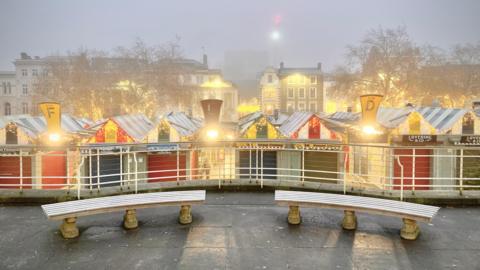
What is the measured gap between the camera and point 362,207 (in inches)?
245

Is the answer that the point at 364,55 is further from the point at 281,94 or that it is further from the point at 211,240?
the point at 211,240

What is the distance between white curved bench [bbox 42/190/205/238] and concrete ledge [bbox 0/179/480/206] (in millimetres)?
1953

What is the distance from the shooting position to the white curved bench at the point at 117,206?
6.16 m

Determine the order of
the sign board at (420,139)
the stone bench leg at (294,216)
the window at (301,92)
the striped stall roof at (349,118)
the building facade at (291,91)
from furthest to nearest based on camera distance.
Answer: the window at (301,92), the building facade at (291,91), the striped stall roof at (349,118), the sign board at (420,139), the stone bench leg at (294,216)

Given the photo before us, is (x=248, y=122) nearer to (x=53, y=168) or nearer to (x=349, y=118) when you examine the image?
(x=349, y=118)

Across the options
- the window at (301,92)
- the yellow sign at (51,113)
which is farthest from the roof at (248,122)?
the window at (301,92)

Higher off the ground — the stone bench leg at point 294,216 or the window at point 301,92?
the window at point 301,92

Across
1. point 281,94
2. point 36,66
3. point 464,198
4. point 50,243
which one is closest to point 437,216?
point 464,198

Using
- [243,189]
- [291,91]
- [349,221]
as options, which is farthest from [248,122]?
[291,91]

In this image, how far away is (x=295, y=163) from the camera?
2078cm

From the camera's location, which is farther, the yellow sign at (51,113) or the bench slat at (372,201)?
the yellow sign at (51,113)

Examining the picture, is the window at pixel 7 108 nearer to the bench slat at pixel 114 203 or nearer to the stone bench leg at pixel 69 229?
the bench slat at pixel 114 203

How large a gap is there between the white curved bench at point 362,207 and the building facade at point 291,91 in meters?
72.6

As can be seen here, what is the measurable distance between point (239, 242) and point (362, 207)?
89.0 inches
